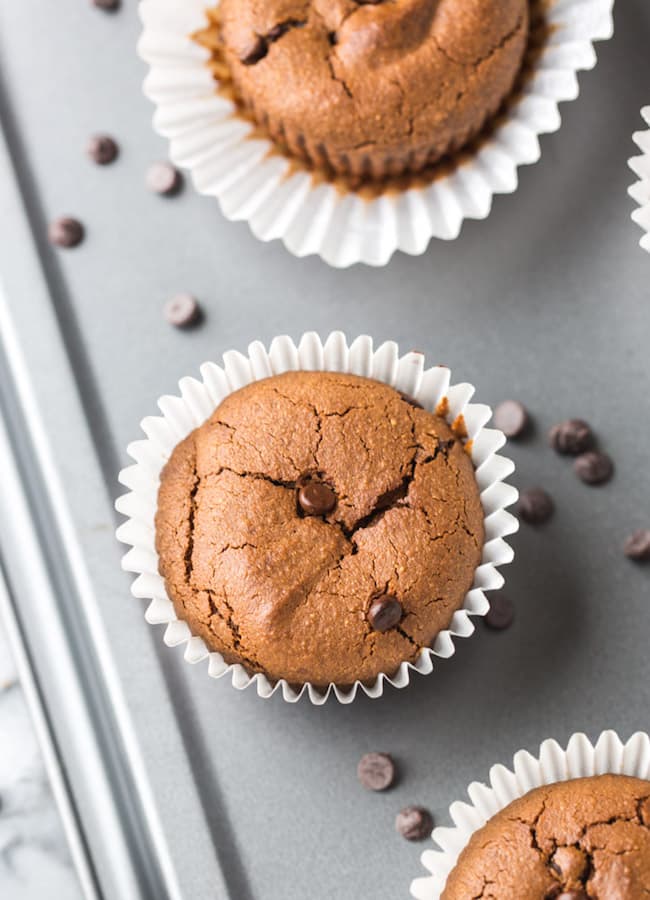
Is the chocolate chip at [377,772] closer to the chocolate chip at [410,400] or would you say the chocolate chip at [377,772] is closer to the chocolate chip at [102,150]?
the chocolate chip at [410,400]

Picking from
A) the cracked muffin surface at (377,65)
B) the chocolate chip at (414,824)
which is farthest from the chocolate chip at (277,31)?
the chocolate chip at (414,824)

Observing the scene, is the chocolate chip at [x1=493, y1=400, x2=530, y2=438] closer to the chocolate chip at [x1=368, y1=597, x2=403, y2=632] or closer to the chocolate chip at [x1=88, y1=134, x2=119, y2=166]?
the chocolate chip at [x1=368, y1=597, x2=403, y2=632]

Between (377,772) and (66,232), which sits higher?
(66,232)

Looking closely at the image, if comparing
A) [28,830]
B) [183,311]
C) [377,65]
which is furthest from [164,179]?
[28,830]

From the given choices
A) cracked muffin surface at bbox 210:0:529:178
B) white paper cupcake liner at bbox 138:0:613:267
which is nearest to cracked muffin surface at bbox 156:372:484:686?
white paper cupcake liner at bbox 138:0:613:267

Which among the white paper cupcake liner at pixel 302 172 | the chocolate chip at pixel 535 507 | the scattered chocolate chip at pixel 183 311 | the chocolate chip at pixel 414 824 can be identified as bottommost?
the chocolate chip at pixel 414 824

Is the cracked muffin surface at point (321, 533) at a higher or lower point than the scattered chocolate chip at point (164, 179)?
lower

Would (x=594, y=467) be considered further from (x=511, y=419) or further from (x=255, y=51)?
(x=255, y=51)
